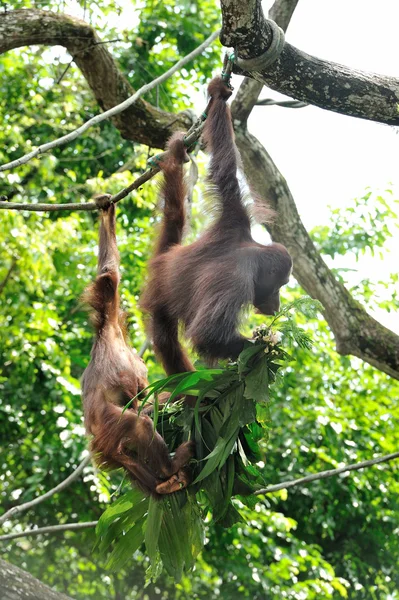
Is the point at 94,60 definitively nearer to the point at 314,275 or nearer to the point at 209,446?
the point at 314,275

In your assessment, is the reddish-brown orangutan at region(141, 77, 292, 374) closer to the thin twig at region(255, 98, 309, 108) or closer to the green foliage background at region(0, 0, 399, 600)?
the thin twig at region(255, 98, 309, 108)

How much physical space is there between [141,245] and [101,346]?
5.06 metres

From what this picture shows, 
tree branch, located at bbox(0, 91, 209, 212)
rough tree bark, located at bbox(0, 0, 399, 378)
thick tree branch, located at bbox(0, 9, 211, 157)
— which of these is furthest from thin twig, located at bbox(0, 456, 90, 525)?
thick tree branch, located at bbox(0, 9, 211, 157)

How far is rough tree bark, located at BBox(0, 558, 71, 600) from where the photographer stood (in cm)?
399

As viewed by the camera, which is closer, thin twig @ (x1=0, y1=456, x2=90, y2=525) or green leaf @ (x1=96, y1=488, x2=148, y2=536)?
green leaf @ (x1=96, y1=488, x2=148, y2=536)

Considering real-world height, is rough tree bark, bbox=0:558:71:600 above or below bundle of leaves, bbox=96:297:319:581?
below

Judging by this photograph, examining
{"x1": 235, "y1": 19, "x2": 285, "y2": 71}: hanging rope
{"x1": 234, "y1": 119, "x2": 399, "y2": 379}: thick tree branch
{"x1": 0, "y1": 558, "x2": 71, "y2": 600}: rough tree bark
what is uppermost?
{"x1": 234, "y1": 119, "x2": 399, "y2": 379}: thick tree branch

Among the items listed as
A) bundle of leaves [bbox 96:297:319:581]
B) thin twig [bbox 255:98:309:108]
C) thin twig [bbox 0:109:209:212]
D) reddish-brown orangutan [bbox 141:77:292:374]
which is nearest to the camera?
bundle of leaves [bbox 96:297:319:581]

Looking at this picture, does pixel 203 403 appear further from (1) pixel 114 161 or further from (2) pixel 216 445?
(1) pixel 114 161

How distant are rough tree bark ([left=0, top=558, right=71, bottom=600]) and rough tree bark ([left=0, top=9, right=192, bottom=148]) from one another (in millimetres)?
3211

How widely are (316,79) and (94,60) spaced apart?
2.57 metres

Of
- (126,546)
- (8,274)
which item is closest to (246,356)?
(126,546)

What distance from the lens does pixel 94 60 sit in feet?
18.6

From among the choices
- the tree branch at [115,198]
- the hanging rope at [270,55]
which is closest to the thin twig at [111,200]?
the tree branch at [115,198]
